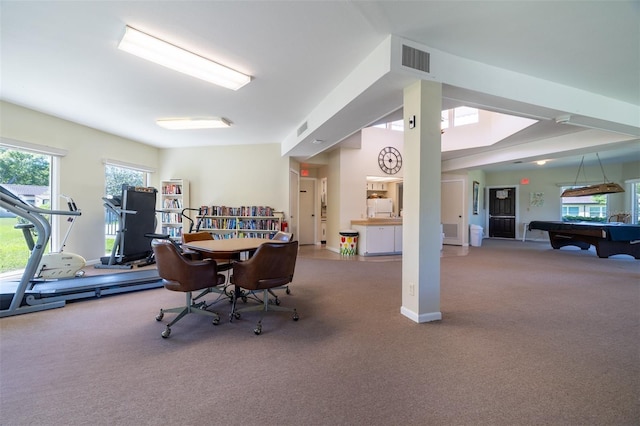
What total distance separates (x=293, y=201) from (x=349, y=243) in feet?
6.40

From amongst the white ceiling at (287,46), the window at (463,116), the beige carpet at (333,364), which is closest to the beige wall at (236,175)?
the white ceiling at (287,46)

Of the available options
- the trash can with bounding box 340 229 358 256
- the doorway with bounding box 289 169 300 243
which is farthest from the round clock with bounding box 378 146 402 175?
the doorway with bounding box 289 169 300 243

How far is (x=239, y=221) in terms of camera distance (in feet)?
22.7

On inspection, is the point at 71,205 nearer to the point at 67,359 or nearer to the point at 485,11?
the point at 67,359

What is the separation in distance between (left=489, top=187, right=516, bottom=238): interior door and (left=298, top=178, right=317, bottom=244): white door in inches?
297

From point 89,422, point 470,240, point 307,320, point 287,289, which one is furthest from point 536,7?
point 470,240

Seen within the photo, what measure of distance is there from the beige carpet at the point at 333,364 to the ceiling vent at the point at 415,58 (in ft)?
8.62

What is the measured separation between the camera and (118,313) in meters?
3.07

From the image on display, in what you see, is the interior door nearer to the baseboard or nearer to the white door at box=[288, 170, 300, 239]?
the white door at box=[288, 170, 300, 239]

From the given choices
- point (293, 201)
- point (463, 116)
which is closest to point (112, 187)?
point (293, 201)

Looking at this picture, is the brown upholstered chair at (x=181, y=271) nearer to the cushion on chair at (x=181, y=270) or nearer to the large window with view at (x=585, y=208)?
the cushion on chair at (x=181, y=270)

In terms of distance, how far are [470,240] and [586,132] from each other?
14.6ft

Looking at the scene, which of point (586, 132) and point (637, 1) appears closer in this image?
point (637, 1)

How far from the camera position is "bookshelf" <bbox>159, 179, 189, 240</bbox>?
6969mm
